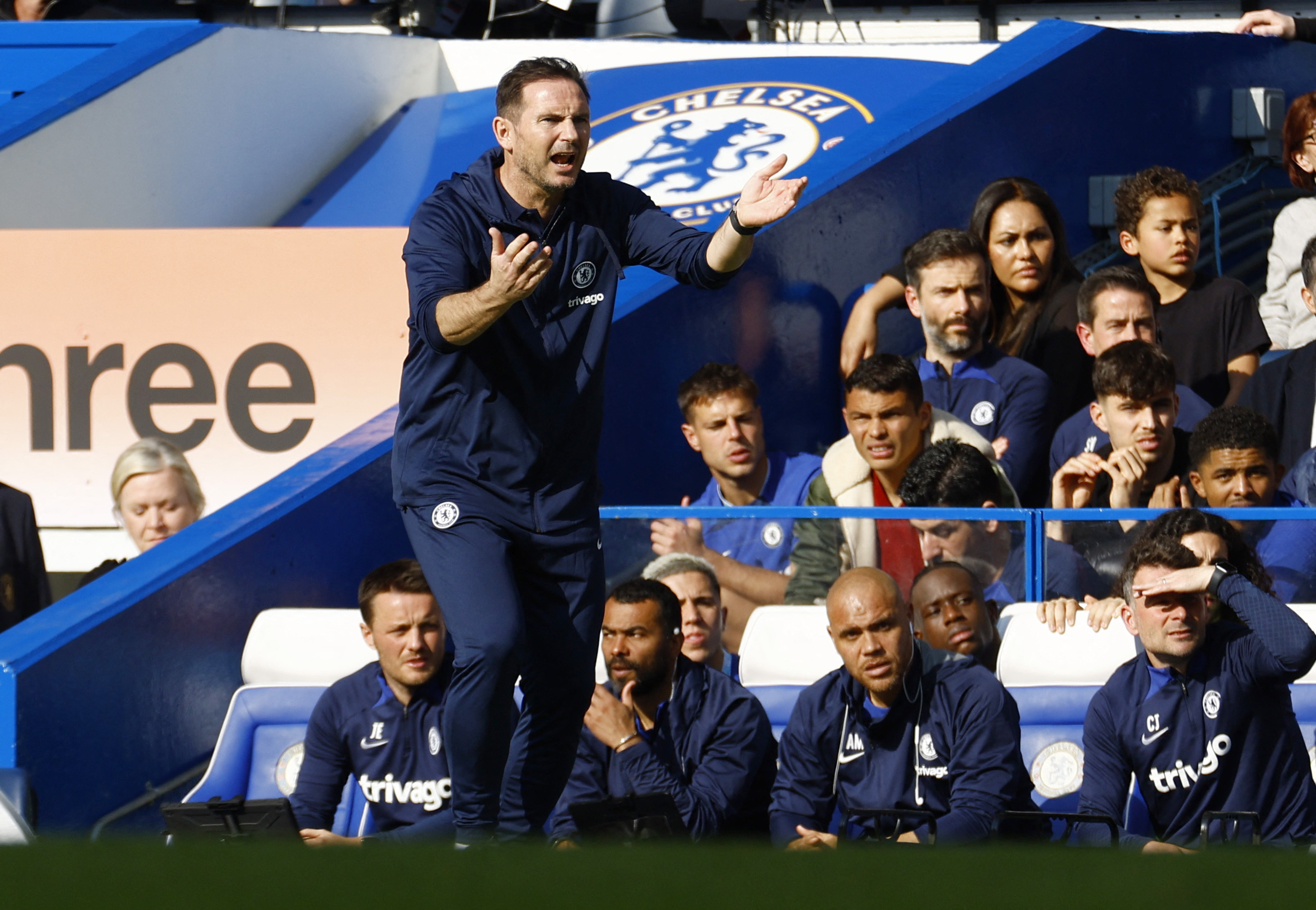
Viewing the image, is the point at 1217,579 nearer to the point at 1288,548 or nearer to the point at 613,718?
the point at 1288,548

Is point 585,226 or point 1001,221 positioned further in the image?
point 1001,221

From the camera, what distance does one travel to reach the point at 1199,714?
4121 millimetres

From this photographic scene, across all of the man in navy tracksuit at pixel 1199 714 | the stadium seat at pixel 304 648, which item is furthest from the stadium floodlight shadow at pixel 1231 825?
the stadium seat at pixel 304 648

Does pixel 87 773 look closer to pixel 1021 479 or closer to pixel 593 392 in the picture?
pixel 593 392

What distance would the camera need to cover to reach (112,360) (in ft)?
22.3

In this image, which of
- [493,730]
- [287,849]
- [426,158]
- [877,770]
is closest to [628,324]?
[877,770]

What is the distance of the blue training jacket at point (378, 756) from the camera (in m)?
4.63

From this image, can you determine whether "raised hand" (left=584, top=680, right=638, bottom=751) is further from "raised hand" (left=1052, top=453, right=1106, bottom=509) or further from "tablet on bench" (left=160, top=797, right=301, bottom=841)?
"raised hand" (left=1052, top=453, right=1106, bottom=509)

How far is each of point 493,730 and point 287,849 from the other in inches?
88.4

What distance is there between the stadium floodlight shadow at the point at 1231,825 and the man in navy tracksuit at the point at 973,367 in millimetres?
1799

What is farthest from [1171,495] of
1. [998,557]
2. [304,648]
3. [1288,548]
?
[304,648]

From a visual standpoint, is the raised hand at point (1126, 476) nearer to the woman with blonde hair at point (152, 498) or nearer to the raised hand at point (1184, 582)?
the raised hand at point (1184, 582)

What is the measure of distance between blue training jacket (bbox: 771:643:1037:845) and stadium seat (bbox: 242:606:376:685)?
4.18ft

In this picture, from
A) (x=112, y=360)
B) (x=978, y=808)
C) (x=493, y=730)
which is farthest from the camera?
(x=112, y=360)
